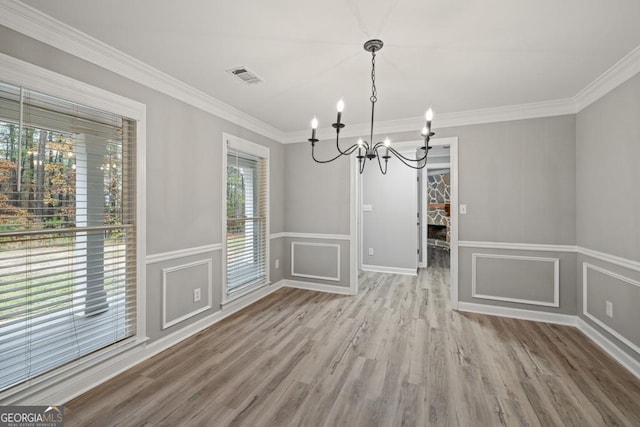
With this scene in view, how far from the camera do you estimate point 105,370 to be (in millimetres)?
2156

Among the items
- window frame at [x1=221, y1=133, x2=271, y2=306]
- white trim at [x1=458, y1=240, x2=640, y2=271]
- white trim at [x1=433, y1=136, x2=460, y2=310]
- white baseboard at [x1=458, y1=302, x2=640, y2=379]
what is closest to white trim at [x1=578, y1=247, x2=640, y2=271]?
white trim at [x1=458, y1=240, x2=640, y2=271]

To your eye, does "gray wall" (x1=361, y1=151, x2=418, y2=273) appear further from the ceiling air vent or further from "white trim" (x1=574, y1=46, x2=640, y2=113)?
the ceiling air vent

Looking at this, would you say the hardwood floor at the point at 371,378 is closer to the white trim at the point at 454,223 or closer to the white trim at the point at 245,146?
the white trim at the point at 454,223

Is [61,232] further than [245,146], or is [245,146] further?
[245,146]

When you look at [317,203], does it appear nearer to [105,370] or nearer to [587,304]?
[105,370]

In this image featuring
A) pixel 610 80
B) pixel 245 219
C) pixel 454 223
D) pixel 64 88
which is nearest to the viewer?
pixel 64 88

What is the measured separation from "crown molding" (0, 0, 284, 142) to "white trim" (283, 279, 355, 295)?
2643mm

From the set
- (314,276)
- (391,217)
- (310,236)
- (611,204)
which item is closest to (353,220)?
(310,236)

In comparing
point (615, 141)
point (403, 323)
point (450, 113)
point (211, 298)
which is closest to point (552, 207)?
point (615, 141)

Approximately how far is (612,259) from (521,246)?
2.77 ft

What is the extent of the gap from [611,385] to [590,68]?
8.22 ft

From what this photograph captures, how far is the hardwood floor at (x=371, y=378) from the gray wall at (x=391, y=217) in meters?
2.20

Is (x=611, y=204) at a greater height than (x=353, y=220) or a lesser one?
greater

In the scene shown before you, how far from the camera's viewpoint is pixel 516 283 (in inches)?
133
